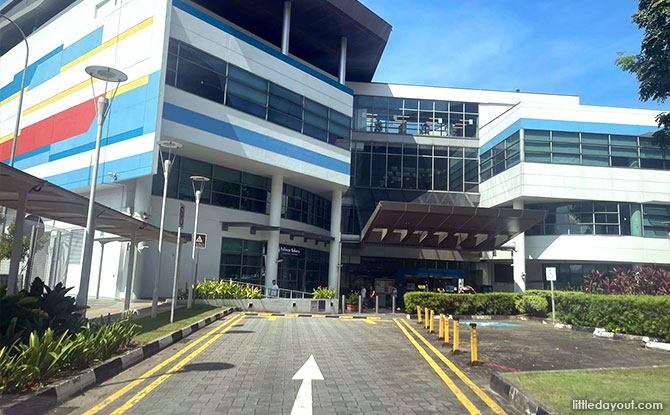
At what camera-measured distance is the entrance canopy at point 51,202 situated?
959 cm

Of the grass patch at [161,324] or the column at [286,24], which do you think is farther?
the column at [286,24]

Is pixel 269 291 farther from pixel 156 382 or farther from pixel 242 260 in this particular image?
pixel 156 382

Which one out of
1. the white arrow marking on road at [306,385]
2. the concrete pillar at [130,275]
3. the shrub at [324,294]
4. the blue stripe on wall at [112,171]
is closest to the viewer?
the white arrow marking on road at [306,385]

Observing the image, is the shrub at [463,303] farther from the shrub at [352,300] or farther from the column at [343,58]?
the column at [343,58]

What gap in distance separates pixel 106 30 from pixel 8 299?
24.1 m

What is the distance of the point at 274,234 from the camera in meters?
30.2

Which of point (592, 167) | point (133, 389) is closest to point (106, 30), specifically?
point (133, 389)

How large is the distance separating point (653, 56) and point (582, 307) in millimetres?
12470

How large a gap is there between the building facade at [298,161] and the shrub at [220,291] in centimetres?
277

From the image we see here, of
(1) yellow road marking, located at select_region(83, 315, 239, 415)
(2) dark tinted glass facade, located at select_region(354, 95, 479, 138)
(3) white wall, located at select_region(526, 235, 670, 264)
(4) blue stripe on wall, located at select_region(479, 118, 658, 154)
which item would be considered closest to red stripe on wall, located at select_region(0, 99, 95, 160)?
(1) yellow road marking, located at select_region(83, 315, 239, 415)

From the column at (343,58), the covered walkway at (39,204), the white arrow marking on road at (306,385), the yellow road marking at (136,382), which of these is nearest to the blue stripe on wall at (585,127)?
the column at (343,58)

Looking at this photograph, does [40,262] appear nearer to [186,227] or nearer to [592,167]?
[186,227]

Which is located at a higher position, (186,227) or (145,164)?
(145,164)

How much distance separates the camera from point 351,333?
15.0 metres
